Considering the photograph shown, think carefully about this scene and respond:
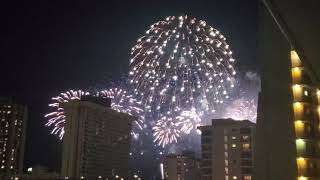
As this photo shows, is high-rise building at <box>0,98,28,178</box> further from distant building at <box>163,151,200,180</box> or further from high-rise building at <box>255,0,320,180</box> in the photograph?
high-rise building at <box>255,0,320,180</box>

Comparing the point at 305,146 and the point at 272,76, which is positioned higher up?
the point at 272,76

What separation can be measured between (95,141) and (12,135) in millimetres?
25337

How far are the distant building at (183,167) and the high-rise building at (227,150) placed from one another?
1362 inches

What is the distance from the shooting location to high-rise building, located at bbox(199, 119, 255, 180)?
277ft

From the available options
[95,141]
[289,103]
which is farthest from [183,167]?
[289,103]

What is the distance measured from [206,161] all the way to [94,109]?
48571mm

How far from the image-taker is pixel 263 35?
121 feet

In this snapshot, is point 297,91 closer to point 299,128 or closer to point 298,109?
point 298,109

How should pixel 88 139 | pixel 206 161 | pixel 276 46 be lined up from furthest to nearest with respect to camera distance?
pixel 88 139 < pixel 206 161 < pixel 276 46

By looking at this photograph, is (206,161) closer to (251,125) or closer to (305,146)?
(251,125)

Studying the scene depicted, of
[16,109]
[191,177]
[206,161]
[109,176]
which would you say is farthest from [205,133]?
[16,109]

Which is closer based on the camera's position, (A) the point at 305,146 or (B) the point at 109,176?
(A) the point at 305,146

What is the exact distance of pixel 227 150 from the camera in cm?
8712

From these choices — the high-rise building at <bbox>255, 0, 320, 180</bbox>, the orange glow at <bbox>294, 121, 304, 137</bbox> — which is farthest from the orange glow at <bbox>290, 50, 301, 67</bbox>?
the orange glow at <bbox>294, 121, 304, 137</bbox>
